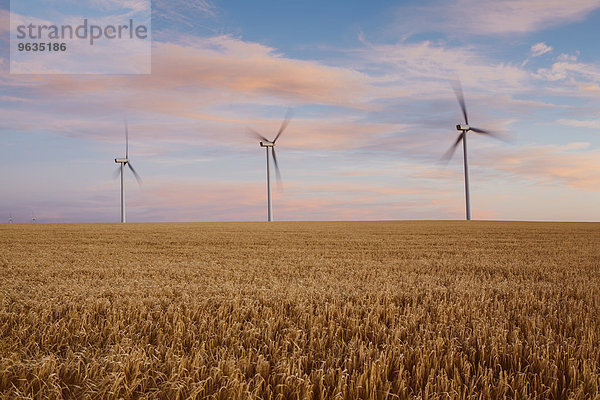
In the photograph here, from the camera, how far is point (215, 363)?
225 inches

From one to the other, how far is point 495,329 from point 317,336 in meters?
3.08

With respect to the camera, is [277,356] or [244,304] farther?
[244,304]

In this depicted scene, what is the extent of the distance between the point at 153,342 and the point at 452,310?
227 inches

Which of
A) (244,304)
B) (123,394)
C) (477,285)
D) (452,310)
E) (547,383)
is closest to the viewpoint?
(123,394)

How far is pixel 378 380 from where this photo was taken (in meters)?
5.07

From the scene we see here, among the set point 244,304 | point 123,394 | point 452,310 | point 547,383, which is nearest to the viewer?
point 123,394

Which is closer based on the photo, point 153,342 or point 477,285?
point 153,342

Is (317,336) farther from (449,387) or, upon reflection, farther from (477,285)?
(477,285)

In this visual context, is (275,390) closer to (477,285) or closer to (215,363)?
(215,363)

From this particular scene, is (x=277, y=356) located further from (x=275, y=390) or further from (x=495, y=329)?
(x=495, y=329)

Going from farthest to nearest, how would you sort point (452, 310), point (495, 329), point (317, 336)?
1. point (452, 310)
2. point (495, 329)
3. point (317, 336)

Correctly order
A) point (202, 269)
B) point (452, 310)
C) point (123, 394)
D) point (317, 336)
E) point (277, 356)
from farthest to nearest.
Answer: point (202, 269) → point (452, 310) → point (317, 336) → point (277, 356) → point (123, 394)

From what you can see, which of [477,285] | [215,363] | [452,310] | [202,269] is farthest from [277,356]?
[202,269]

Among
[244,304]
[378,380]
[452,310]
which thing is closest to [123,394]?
[378,380]
